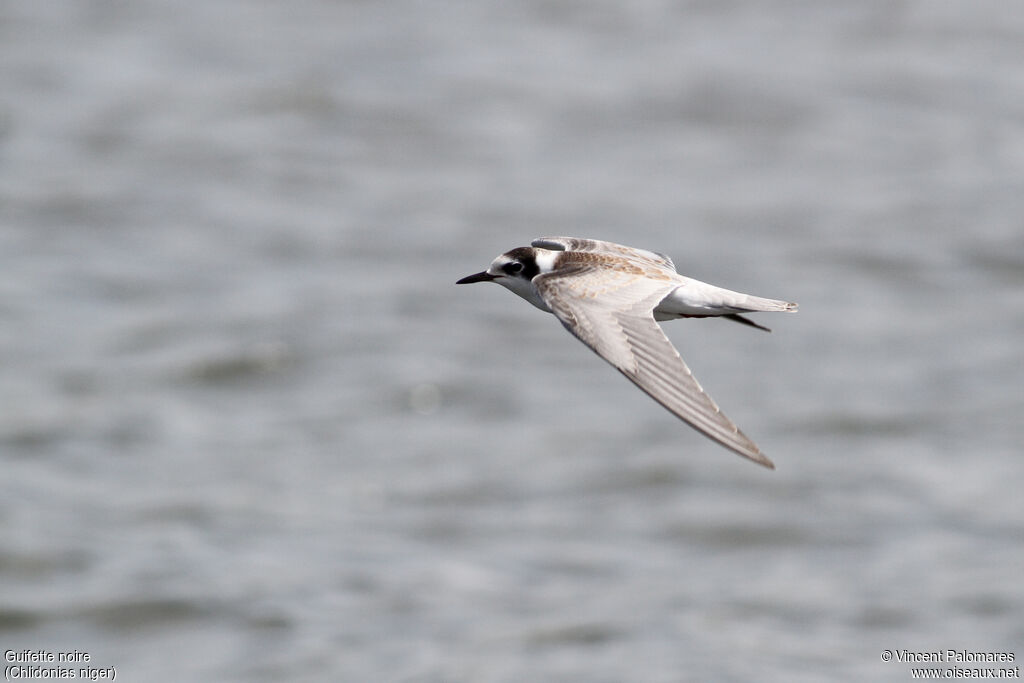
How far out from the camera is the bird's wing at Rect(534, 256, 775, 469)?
793 centimetres

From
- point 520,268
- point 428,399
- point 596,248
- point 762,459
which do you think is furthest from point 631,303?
point 428,399

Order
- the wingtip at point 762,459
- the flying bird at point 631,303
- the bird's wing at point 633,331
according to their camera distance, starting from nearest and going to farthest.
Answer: the wingtip at point 762,459 < the bird's wing at point 633,331 < the flying bird at point 631,303

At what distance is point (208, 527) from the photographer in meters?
40.4

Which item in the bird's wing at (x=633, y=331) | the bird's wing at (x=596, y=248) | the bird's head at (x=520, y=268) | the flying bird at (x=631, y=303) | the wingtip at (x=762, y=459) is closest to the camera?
the wingtip at (x=762, y=459)

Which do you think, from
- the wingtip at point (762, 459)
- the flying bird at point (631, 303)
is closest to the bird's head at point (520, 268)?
the flying bird at point (631, 303)

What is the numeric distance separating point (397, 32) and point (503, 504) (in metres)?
19.6

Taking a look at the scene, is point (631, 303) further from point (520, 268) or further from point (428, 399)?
point (428, 399)

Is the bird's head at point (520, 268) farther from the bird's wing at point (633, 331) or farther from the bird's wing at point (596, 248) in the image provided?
the bird's wing at point (596, 248)

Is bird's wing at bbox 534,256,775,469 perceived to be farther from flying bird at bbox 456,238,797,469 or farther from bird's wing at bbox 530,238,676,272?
bird's wing at bbox 530,238,676,272

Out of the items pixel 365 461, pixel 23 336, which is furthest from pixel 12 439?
pixel 365 461

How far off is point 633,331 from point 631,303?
0.46m

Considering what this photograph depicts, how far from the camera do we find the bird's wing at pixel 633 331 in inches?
312

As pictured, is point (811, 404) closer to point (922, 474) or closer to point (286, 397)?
point (922, 474)

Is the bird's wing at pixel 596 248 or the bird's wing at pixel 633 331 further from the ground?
the bird's wing at pixel 596 248
